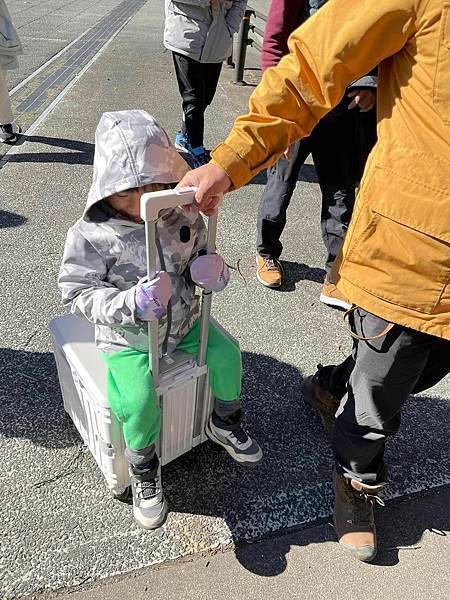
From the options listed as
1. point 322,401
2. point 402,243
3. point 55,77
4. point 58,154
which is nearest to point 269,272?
point 322,401

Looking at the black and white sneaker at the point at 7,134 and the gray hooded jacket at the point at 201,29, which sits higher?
the gray hooded jacket at the point at 201,29

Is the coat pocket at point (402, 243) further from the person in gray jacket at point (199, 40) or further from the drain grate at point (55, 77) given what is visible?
the drain grate at point (55, 77)

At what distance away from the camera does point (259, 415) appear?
234cm

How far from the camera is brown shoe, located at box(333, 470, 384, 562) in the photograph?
1859 millimetres

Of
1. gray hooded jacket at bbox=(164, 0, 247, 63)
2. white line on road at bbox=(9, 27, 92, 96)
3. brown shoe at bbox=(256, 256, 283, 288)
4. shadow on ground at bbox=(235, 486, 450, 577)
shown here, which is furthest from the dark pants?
white line on road at bbox=(9, 27, 92, 96)

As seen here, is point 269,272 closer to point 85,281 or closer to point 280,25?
point 280,25

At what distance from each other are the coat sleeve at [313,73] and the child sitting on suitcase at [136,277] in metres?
0.29

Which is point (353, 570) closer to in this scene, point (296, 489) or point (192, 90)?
point (296, 489)

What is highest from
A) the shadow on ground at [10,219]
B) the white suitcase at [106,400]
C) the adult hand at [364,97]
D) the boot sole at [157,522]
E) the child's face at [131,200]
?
the adult hand at [364,97]

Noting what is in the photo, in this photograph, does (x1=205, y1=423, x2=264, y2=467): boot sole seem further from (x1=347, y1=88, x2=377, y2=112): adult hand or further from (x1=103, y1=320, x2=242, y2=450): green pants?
(x1=347, y1=88, x2=377, y2=112): adult hand

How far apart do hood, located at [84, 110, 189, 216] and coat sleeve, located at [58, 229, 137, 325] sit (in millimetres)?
130

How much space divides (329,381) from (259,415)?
0.34 meters

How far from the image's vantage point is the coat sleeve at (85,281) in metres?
1.62

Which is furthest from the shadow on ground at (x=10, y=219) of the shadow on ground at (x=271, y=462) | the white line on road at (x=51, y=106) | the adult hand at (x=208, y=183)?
the adult hand at (x=208, y=183)
